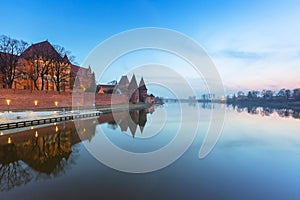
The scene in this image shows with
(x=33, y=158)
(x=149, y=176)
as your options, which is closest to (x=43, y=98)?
(x=33, y=158)

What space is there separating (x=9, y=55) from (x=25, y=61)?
8.66ft

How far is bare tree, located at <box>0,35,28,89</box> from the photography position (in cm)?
2706

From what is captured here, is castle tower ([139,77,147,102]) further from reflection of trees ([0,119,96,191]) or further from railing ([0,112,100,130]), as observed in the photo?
reflection of trees ([0,119,96,191])

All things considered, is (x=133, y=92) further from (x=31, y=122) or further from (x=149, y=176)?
(x=149, y=176)

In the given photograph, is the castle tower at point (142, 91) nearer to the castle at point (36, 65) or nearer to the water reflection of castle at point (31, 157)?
the castle at point (36, 65)

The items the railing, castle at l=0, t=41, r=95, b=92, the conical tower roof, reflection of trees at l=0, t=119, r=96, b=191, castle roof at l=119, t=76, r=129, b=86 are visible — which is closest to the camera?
reflection of trees at l=0, t=119, r=96, b=191

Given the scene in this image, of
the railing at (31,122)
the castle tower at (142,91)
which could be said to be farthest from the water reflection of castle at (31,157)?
the castle tower at (142,91)

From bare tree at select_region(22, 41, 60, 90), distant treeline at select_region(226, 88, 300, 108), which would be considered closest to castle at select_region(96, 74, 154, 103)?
bare tree at select_region(22, 41, 60, 90)

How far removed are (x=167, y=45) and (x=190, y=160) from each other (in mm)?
10616

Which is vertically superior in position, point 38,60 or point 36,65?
point 38,60

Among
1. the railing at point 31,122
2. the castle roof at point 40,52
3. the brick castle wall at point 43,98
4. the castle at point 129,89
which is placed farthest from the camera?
the castle at point 129,89

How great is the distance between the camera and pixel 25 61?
30.4m

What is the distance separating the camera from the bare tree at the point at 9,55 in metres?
27.1

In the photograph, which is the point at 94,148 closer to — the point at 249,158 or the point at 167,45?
the point at 249,158
